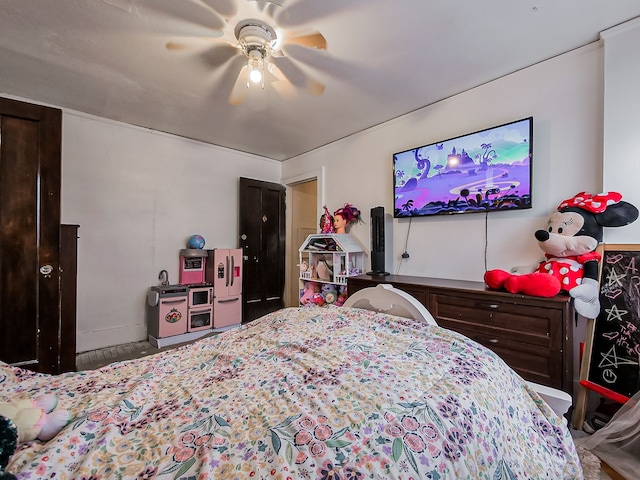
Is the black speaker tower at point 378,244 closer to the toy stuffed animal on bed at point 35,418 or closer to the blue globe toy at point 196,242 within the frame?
the blue globe toy at point 196,242

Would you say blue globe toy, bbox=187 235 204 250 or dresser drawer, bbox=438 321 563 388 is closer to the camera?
dresser drawer, bbox=438 321 563 388

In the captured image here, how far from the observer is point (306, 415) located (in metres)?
0.73

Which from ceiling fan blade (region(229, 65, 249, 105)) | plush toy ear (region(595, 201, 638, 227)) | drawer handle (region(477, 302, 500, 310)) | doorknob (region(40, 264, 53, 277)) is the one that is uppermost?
ceiling fan blade (region(229, 65, 249, 105))

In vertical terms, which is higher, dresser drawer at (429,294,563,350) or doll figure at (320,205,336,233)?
doll figure at (320,205,336,233)

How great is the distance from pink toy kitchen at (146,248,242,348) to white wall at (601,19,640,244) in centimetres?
375

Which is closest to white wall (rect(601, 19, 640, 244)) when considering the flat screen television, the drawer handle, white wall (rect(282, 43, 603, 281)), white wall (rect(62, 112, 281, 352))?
white wall (rect(282, 43, 603, 281))

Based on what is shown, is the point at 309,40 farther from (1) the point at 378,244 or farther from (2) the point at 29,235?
(2) the point at 29,235

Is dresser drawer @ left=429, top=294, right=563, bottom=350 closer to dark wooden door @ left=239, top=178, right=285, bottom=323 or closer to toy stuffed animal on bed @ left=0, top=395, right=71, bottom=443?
toy stuffed animal on bed @ left=0, top=395, right=71, bottom=443

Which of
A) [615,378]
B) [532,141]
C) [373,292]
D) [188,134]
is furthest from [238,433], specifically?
[188,134]

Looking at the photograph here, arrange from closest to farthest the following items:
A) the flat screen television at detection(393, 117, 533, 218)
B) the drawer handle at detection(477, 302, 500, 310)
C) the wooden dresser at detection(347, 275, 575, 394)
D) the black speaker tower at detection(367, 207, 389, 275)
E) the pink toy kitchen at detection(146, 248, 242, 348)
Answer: the wooden dresser at detection(347, 275, 575, 394)
the drawer handle at detection(477, 302, 500, 310)
the flat screen television at detection(393, 117, 533, 218)
the black speaker tower at detection(367, 207, 389, 275)
the pink toy kitchen at detection(146, 248, 242, 348)

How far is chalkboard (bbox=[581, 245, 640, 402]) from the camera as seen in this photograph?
1580 millimetres

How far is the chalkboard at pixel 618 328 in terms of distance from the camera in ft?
5.18

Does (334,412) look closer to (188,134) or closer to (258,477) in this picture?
(258,477)

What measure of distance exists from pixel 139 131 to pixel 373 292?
343 cm
